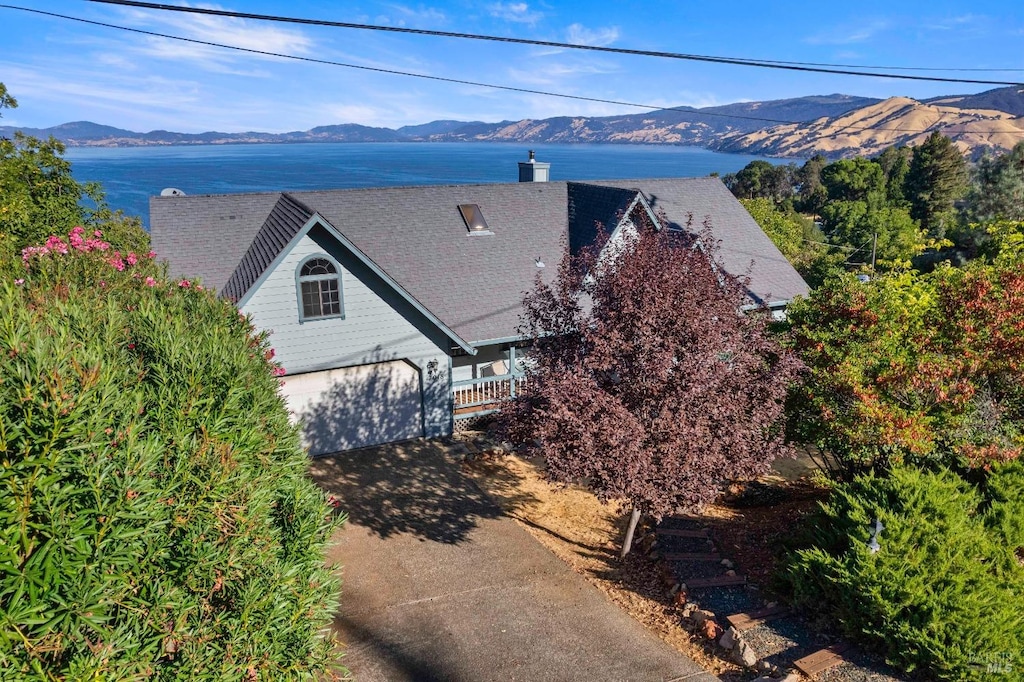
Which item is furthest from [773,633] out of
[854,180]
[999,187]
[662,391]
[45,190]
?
[854,180]

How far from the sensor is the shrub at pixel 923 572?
26.5 ft

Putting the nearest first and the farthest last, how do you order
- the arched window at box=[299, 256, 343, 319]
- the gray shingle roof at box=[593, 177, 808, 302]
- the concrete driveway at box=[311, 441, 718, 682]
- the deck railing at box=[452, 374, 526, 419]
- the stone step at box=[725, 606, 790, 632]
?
the concrete driveway at box=[311, 441, 718, 682], the stone step at box=[725, 606, 790, 632], the arched window at box=[299, 256, 343, 319], the deck railing at box=[452, 374, 526, 419], the gray shingle roof at box=[593, 177, 808, 302]

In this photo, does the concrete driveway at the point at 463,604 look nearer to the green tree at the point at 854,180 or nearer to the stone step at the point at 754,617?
the stone step at the point at 754,617

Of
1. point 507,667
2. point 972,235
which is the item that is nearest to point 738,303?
point 507,667

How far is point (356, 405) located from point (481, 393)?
4.02 meters

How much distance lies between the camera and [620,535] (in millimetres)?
13328

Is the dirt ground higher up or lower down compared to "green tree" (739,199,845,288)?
lower down

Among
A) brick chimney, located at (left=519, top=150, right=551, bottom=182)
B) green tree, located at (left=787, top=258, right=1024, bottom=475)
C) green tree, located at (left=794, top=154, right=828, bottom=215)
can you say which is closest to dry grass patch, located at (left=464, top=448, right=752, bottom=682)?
green tree, located at (left=787, top=258, right=1024, bottom=475)

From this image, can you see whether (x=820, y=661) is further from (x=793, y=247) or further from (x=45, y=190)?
(x=793, y=247)

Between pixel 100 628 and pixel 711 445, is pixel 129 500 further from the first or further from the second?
pixel 711 445

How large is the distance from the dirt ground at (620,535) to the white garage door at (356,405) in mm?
2644

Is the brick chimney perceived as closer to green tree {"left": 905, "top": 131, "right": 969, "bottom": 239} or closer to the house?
the house

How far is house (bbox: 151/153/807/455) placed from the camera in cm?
1603

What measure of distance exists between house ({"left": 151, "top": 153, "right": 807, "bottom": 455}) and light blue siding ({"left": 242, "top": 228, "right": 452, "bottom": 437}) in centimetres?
3
